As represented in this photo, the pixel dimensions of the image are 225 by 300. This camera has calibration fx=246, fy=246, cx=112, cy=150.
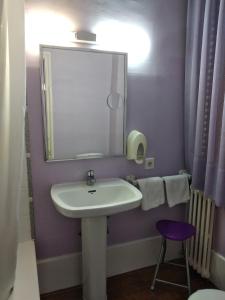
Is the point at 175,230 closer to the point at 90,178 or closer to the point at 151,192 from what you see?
the point at 151,192

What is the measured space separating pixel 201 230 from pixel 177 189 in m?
0.36

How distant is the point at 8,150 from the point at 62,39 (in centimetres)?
101

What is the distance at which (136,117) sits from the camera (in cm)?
194

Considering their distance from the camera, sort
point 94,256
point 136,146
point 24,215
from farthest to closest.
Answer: point 136,146 < point 24,215 < point 94,256

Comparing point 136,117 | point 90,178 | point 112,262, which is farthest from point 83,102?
point 112,262

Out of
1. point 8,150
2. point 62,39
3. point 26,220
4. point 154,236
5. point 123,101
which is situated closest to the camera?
point 8,150

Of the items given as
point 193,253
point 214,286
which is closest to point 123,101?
point 193,253

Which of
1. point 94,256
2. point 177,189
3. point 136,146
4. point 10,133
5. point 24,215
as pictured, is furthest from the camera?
point 177,189

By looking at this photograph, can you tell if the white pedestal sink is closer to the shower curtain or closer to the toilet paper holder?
the toilet paper holder

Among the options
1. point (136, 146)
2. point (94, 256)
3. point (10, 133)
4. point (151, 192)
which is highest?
point (10, 133)

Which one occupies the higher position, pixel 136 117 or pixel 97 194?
pixel 136 117

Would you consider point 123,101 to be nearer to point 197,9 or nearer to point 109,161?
point 109,161

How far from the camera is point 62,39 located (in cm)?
163

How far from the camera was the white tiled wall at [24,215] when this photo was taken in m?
1.69
